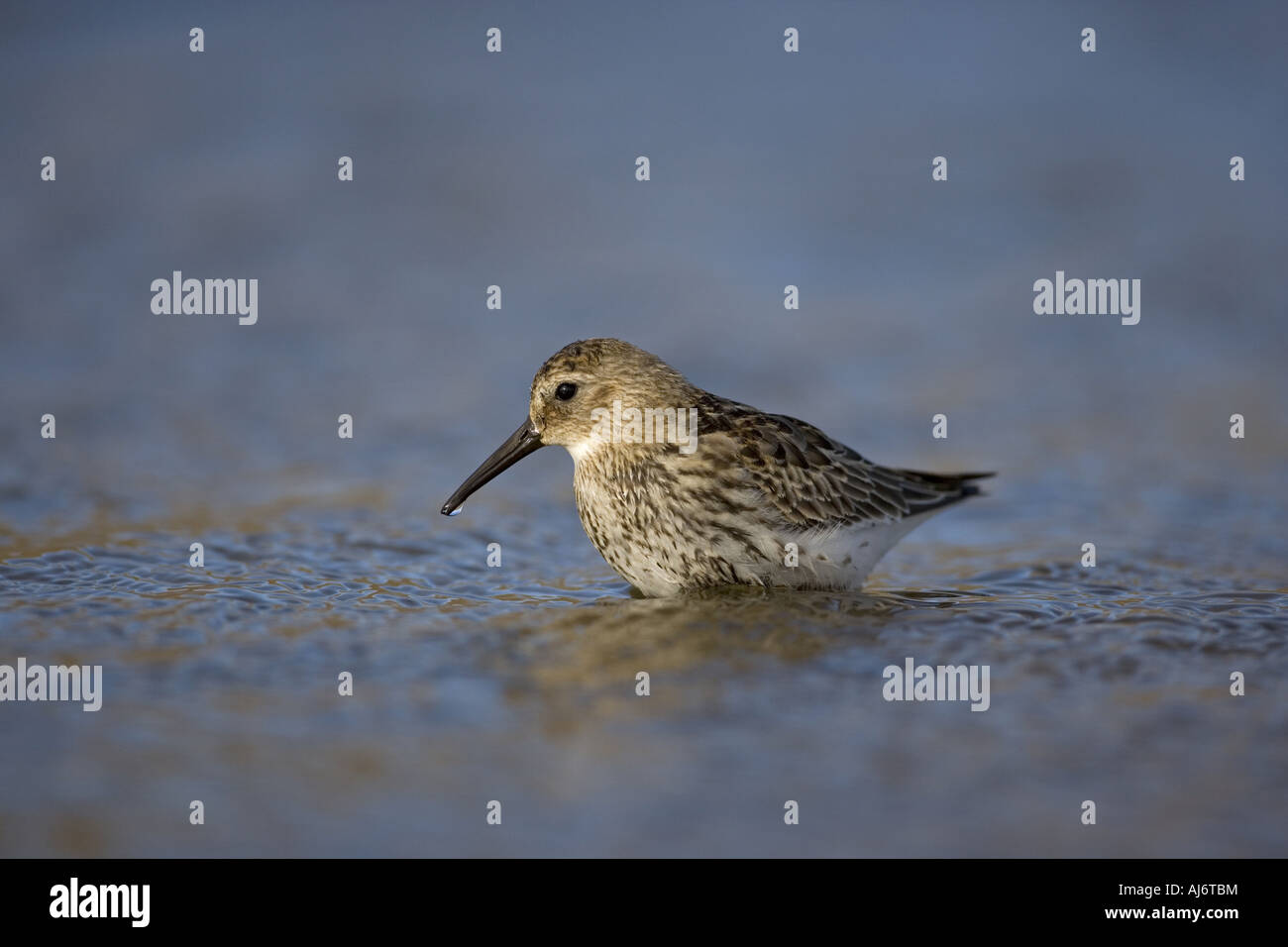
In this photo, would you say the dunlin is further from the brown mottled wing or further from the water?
the water

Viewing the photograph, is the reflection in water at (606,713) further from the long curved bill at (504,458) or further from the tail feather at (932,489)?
the tail feather at (932,489)

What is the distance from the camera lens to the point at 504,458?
7168 millimetres

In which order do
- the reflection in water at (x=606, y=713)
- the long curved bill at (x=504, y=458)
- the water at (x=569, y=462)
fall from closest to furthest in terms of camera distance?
the reflection in water at (x=606, y=713)
the water at (x=569, y=462)
the long curved bill at (x=504, y=458)

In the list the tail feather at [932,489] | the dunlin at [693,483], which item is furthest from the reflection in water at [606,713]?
the tail feather at [932,489]

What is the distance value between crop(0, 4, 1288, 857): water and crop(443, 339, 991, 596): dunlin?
23 centimetres

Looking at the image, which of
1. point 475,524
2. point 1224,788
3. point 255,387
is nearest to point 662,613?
point 475,524

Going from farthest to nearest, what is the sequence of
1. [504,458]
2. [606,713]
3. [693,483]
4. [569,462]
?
[569,462], [504,458], [693,483], [606,713]

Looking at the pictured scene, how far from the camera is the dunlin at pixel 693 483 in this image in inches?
258

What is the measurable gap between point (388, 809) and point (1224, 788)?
2.85 m

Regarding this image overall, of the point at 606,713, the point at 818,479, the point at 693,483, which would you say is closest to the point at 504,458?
the point at 693,483

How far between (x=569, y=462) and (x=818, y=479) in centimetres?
302

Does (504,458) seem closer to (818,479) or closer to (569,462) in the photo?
(818,479)
